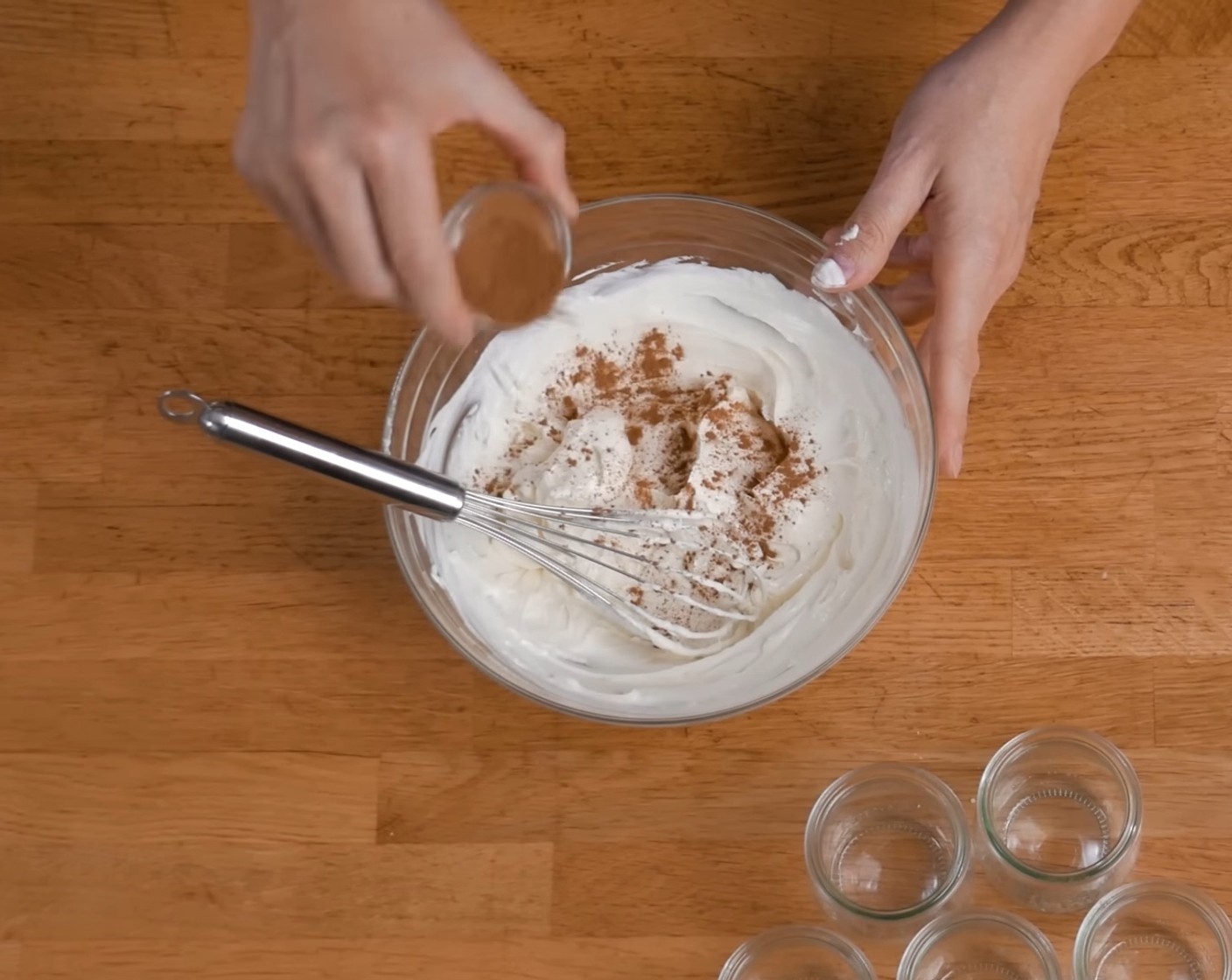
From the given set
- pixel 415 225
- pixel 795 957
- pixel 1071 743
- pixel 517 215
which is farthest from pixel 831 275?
pixel 795 957

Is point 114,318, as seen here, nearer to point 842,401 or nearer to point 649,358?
point 649,358

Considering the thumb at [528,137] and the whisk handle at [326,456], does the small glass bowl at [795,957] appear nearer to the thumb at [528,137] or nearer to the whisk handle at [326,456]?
the whisk handle at [326,456]

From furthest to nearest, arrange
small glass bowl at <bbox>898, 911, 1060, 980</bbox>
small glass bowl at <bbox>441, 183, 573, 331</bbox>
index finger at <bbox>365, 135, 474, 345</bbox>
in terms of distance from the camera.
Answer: small glass bowl at <bbox>898, 911, 1060, 980</bbox> → small glass bowl at <bbox>441, 183, 573, 331</bbox> → index finger at <bbox>365, 135, 474, 345</bbox>

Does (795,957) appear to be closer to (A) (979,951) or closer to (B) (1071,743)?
(A) (979,951)

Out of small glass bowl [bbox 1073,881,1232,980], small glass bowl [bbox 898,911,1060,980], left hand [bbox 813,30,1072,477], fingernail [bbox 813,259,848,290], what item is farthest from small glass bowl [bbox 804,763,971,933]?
fingernail [bbox 813,259,848,290]

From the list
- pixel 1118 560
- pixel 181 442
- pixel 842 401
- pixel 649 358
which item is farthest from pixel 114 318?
pixel 1118 560

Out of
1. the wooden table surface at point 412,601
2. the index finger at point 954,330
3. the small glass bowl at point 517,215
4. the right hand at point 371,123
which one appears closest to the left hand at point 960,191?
the index finger at point 954,330

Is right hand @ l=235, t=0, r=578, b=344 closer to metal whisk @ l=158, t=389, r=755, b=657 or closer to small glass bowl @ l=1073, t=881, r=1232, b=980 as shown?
metal whisk @ l=158, t=389, r=755, b=657
